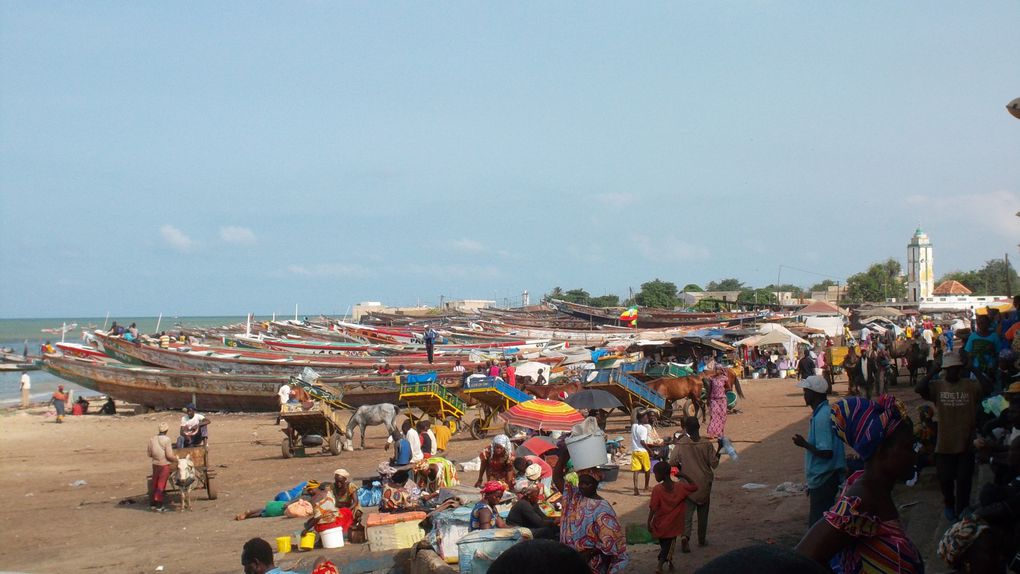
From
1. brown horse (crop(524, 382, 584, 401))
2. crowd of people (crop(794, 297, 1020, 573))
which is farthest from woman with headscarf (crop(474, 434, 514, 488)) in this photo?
brown horse (crop(524, 382, 584, 401))

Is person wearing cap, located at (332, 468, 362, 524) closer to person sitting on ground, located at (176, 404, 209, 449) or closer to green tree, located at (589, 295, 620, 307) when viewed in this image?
person sitting on ground, located at (176, 404, 209, 449)

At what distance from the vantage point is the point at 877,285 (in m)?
91.8

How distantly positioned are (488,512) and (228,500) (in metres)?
8.20

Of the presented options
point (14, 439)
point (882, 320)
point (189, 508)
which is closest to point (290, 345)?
point (14, 439)

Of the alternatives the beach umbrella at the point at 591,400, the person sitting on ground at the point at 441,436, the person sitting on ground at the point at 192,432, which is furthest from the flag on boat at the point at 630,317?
the person sitting on ground at the point at 192,432

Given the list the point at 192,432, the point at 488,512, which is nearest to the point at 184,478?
the point at 192,432

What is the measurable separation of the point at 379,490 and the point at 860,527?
416 inches

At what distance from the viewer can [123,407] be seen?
36.4 metres

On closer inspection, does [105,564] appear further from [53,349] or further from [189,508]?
[53,349]

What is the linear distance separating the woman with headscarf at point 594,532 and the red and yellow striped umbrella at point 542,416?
7542 mm

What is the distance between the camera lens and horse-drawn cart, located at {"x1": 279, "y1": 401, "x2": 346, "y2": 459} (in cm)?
1912

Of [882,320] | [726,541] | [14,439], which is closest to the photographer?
[726,541]

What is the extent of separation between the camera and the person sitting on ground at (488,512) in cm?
816

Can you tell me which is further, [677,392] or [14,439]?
[14,439]
